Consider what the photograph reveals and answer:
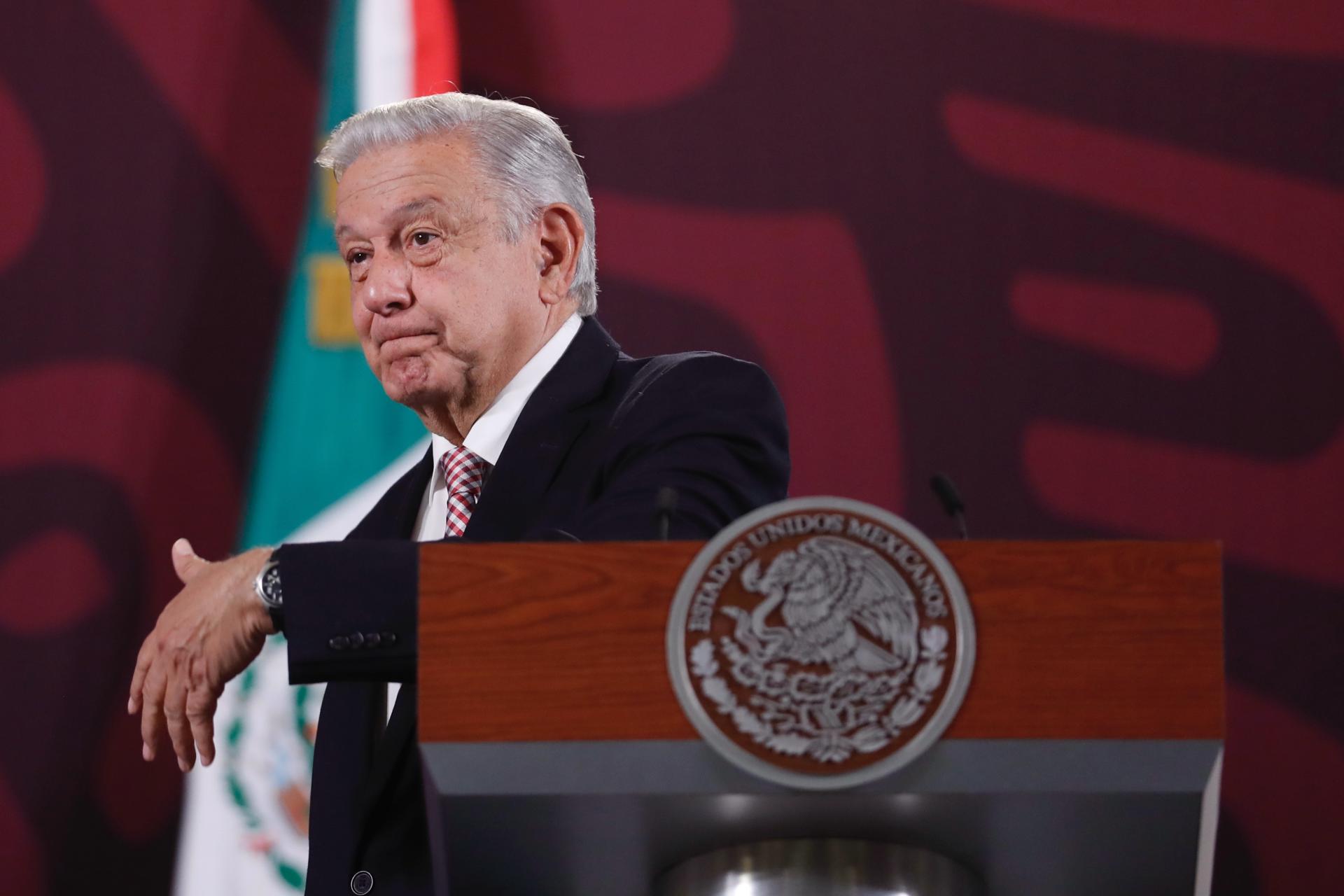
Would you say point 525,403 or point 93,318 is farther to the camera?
point 93,318

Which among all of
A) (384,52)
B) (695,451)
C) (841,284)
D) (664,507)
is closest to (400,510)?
(695,451)

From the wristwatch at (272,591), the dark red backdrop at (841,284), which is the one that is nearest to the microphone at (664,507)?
the wristwatch at (272,591)

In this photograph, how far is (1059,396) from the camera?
2893mm

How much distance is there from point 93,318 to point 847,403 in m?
1.54

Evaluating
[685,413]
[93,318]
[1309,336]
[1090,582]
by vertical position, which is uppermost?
[93,318]

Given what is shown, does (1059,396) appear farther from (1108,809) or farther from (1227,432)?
(1108,809)

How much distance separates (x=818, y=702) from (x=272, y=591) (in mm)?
492

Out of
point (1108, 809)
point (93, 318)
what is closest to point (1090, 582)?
point (1108, 809)

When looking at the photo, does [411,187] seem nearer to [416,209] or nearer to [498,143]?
[416,209]

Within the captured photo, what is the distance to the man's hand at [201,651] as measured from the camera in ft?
4.07

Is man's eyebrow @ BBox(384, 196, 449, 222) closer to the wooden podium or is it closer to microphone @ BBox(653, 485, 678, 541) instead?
microphone @ BBox(653, 485, 678, 541)

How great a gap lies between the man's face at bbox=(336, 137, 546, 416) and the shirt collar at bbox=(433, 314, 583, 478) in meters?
0.02

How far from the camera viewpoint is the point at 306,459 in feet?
10.0

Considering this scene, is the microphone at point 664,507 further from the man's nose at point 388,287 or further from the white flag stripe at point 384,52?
the white flag stripe at point 384,52
